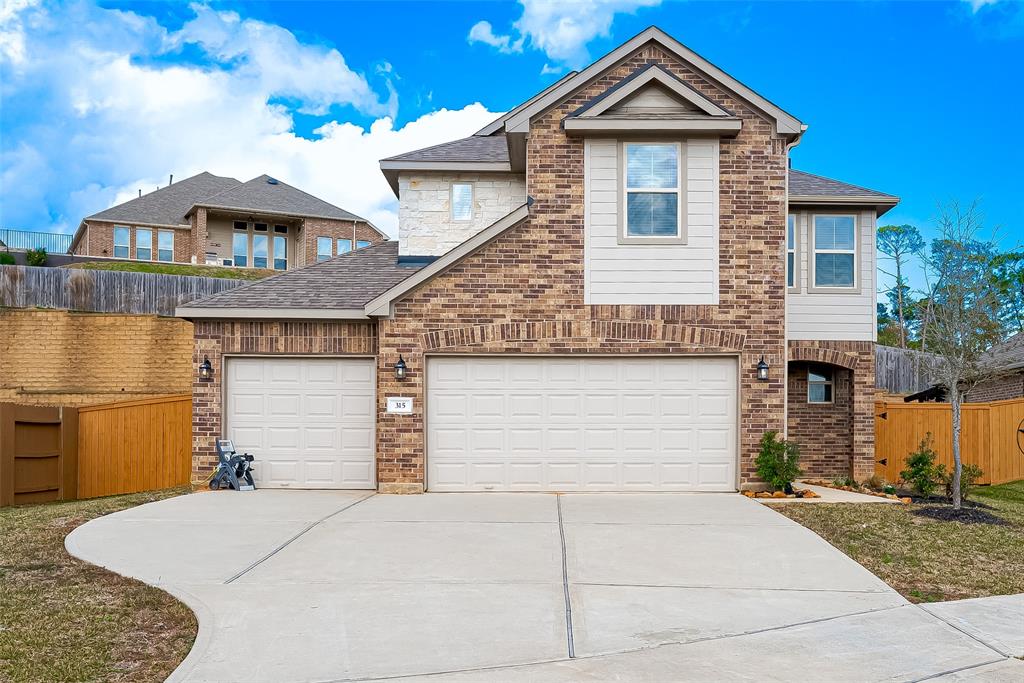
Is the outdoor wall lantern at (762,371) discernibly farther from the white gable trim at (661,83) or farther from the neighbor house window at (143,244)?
the neighbor house window at (143,244)

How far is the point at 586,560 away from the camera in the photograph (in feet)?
27.8

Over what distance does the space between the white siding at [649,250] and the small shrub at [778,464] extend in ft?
8.17

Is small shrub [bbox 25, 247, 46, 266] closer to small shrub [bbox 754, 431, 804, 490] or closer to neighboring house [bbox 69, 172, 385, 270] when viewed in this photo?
neighboring house [bbox 69, 172, 385, 270]

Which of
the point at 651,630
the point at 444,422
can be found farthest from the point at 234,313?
the point at 651,630

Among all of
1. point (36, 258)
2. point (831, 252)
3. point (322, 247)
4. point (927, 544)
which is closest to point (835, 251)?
point (831, 252)

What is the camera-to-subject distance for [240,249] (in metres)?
39.0

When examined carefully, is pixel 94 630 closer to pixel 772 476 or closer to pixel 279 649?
pixel 279 649

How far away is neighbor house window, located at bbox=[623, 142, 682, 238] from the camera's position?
13.2m

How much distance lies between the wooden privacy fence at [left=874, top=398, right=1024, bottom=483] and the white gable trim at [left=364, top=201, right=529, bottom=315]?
29.1ft

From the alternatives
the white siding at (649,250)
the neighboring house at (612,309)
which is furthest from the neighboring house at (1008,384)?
the white siding at (649,250)

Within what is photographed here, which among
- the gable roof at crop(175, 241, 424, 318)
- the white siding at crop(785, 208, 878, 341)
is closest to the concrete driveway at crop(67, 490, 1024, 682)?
the gable roof at crop(175, 241, 424, 318)

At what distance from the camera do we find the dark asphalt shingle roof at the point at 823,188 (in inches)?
630

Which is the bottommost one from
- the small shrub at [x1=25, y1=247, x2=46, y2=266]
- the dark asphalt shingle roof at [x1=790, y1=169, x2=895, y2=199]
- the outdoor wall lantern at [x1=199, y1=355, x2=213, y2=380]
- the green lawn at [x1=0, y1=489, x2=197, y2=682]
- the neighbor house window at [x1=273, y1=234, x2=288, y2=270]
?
the green lawn at [x1=0, y1=489, x2=197, y2=682]

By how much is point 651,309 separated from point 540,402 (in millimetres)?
2314
